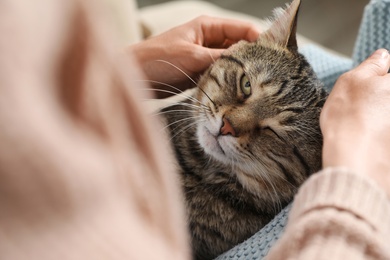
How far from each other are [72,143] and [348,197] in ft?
1.09

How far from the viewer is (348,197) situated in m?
0.47

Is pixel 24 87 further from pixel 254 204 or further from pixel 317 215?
pixel 254 204

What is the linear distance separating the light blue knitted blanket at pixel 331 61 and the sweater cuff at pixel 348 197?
8.2 inches

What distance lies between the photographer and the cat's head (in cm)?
81

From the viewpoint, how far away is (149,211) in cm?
29

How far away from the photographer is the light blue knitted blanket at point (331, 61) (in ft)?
2.29

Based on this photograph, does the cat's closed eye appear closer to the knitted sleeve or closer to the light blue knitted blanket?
the light blue knitted blanket

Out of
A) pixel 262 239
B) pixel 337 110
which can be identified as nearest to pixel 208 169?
pixel 262 239

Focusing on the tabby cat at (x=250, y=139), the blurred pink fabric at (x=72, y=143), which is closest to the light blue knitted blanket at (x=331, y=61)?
the tabby cat at (x=250, y=139)

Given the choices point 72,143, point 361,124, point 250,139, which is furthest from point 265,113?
point 72,143

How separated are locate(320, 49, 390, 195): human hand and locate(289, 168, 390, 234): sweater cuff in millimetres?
33

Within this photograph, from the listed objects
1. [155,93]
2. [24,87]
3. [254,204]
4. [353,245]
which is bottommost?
[254,204]

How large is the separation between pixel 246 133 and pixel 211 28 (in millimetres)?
379

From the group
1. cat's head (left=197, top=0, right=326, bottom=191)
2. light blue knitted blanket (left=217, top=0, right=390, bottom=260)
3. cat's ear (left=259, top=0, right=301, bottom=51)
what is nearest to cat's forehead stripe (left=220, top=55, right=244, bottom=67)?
cat's head (left=197, top=0, right=326, bottom=191)
